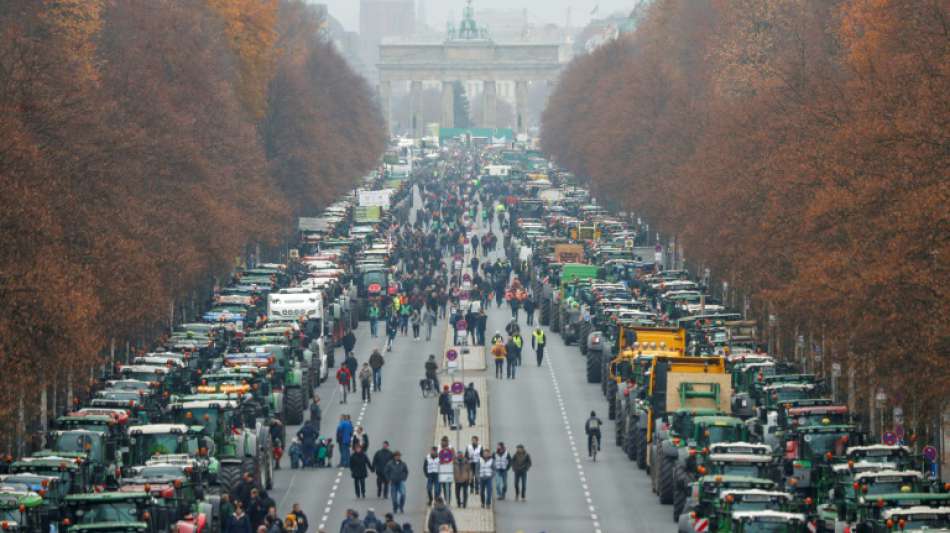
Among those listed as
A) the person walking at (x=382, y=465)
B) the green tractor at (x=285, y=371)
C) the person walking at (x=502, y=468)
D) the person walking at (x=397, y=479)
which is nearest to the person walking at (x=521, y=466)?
the person walking at (x=502, y=468)

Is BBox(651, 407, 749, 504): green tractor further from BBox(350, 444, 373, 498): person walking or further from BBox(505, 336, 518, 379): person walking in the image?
BBox(505, 336, 518, 379): person walking

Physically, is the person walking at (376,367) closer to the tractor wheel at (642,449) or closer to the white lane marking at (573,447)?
the white lane marking at (573,447)

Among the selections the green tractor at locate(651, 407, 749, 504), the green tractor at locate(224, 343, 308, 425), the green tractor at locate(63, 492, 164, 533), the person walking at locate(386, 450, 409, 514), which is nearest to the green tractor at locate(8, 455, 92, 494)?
the green tractor at locate(63, 492, 164, 533)

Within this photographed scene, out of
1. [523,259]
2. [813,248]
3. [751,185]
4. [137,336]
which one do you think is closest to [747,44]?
[523,259]

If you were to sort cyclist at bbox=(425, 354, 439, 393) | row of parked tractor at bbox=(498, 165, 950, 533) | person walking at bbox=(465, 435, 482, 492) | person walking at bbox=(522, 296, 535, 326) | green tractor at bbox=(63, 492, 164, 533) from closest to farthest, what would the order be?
1. green tractor at bbox=(63, 492, 164, 533)
2. row of parked tractor at bbox=(498, 165, 950, 533)
3. person walking at bbox=(465, 435, 482, 492)
4. cyclist at bbox=(425, 354, 439, 393)
5. person walking at bbox=(522, 296, 535, 326)

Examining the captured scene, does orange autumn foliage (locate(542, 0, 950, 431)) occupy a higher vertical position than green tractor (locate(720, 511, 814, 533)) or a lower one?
higher

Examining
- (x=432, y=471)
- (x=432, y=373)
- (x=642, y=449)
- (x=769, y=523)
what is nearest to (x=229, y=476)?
(x=432, y=471)
